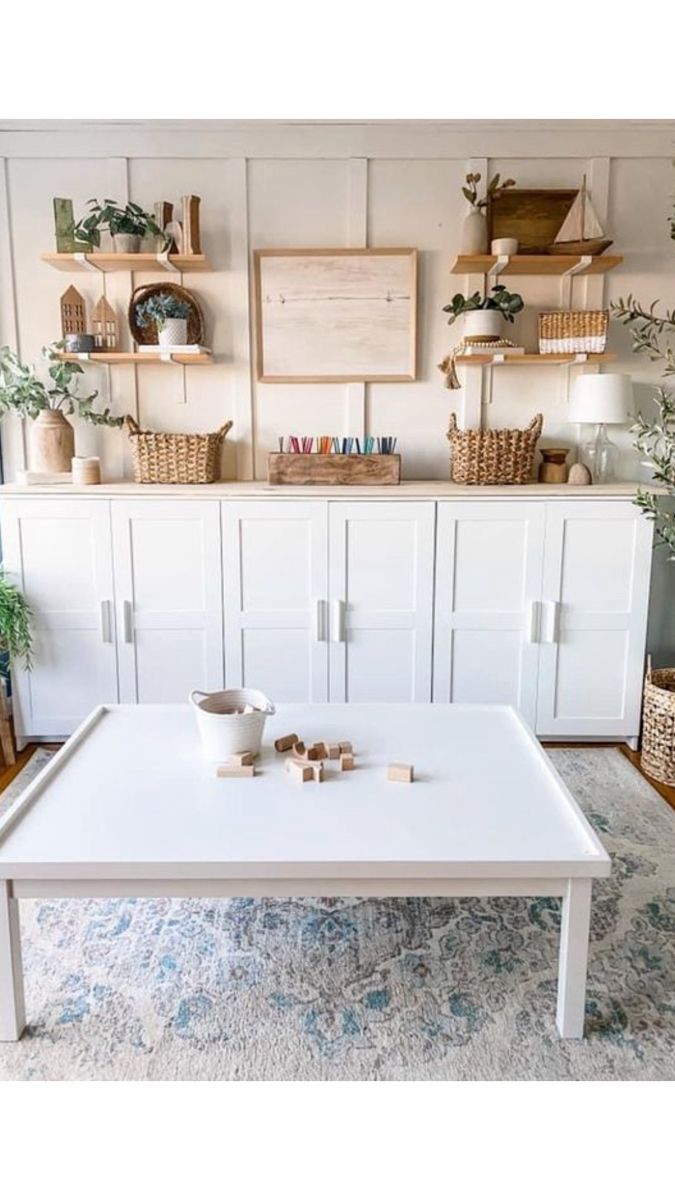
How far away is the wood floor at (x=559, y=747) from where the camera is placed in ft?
9.50

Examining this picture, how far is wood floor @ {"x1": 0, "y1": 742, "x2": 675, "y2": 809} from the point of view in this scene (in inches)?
114

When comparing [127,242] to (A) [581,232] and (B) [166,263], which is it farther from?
(A) [581,232]

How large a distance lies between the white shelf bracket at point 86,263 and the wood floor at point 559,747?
1885 millimetres

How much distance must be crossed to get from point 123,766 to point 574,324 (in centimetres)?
243

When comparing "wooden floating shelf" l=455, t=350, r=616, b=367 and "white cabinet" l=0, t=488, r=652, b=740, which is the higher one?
"wooden floating shelf" l=455, t=350, r=616, b=367

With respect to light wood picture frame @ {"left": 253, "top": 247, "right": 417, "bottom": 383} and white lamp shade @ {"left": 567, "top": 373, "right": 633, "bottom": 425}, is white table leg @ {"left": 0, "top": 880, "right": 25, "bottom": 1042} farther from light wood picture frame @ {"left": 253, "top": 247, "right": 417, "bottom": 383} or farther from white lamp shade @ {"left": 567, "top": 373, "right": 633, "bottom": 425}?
white lamp shade @ {"left": 567, "top": 373, "right": 633, "bottom": 425}

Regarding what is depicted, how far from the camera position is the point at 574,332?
10.7ft

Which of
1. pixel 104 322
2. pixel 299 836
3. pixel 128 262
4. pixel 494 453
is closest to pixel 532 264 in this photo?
pixel 494 453

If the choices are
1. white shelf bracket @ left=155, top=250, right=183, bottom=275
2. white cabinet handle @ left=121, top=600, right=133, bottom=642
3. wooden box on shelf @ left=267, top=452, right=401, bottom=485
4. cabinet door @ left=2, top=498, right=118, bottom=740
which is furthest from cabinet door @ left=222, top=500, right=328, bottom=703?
white shelf bracket @ left=155, top=250, right=183, bottom=275

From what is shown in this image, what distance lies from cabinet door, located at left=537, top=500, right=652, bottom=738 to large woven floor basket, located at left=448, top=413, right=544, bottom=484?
26 cm

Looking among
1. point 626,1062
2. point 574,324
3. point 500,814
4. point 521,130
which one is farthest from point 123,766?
point 521,130

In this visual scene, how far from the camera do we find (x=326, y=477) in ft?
10.7

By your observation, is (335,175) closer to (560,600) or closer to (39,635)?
(560,600)

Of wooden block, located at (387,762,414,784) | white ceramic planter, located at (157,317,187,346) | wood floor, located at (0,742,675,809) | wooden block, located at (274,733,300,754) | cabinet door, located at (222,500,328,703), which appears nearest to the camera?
wooden block, located at (387,762,414,784)
